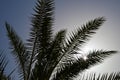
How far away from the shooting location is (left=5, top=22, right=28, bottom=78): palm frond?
9.19 meters

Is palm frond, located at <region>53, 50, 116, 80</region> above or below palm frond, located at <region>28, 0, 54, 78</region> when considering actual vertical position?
below

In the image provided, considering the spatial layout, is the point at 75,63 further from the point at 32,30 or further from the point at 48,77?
the point at 32,30

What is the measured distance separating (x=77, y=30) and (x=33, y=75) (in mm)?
2484

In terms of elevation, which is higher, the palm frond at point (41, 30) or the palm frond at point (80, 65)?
the palm frond at point (41, 30)

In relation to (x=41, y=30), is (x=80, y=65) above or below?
below

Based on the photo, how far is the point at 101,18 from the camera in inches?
360

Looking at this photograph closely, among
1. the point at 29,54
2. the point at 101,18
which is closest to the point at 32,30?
the point at 29,54

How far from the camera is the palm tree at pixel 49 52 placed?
8.60 meters

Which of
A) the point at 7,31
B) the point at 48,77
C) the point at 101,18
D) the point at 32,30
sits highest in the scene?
the point at 101,18

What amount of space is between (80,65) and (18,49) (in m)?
2.51

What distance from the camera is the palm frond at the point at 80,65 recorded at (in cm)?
859

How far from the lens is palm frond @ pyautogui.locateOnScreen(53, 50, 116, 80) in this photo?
338 inches

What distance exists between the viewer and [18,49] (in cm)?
955

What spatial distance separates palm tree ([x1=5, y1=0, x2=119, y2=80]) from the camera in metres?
8.60
